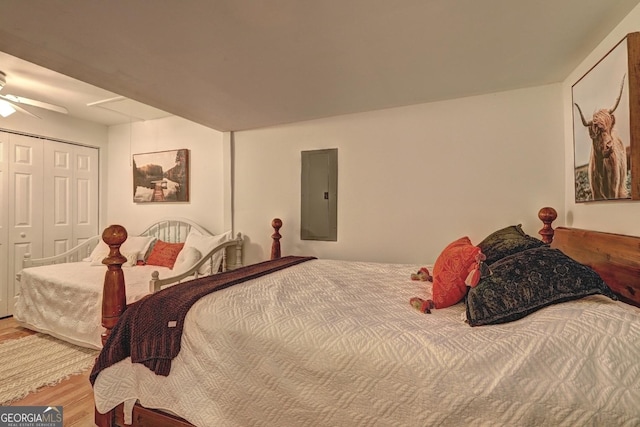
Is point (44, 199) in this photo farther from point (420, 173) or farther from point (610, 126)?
point (610, 126)

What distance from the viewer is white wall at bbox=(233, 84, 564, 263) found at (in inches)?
85.8

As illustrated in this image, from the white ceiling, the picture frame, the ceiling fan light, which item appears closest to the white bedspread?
the picture frame

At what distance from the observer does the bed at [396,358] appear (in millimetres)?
835

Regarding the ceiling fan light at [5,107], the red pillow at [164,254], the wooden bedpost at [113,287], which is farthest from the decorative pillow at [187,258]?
the ceiling fan light at [5,107]

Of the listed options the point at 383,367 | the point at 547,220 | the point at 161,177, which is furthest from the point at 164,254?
the point at 547,220

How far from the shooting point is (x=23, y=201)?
345 centimetres

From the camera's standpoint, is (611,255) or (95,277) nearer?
(611,255)

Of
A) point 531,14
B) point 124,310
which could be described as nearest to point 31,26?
point 124,310

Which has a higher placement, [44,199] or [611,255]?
[44,199]

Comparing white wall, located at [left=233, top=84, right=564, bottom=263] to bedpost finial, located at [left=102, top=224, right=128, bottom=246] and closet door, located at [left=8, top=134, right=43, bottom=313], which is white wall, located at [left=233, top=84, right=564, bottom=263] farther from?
closet door, located at [left=8, top=134, right=43, bottom=313]

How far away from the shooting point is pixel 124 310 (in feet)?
4.90

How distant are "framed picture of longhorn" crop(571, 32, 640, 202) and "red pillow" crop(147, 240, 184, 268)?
3.51 metres

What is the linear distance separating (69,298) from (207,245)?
1.23 m

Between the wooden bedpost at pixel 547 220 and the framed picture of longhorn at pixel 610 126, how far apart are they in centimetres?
18
